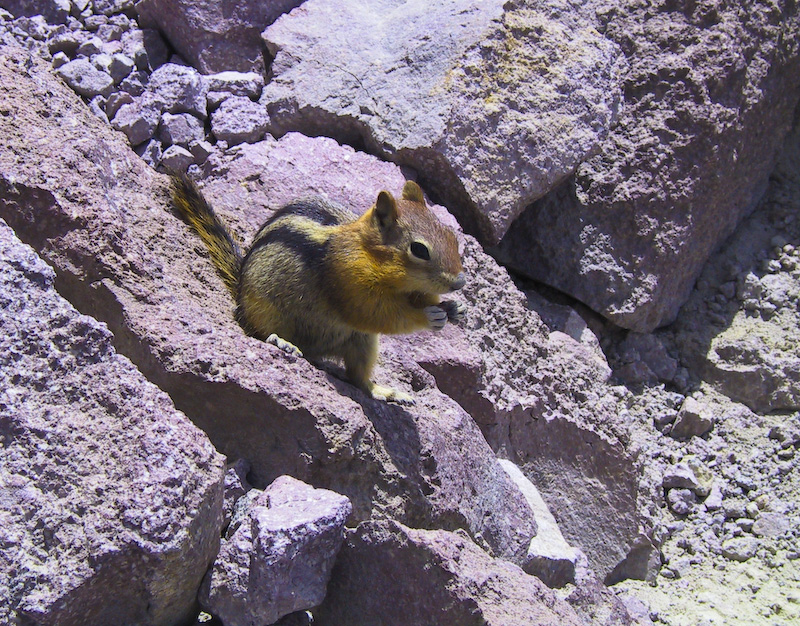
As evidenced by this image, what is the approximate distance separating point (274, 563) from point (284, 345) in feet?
4.01

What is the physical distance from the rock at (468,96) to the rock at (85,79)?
3.29 feet

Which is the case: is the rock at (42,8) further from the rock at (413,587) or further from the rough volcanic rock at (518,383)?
the rock at (413,587)

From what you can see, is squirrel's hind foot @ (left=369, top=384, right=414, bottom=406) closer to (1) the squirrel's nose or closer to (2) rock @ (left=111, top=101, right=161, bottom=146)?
(1) the squirrel's nose

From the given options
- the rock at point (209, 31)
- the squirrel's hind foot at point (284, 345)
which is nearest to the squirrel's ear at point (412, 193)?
the squirrel's hind foot at point (284, 345)

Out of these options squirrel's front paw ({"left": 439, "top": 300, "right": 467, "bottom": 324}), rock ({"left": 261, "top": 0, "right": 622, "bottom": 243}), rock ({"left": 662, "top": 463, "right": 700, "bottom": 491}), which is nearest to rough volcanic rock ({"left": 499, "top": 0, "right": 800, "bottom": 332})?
rock ({"left": 261, "top": 0, "right": 622, "bottom": 243})

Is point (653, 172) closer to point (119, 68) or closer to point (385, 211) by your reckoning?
point (385, 211)

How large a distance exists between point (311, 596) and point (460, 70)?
3678 mm

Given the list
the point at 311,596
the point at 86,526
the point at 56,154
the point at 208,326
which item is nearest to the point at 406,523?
the point at 311,596

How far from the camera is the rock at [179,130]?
5359 mm

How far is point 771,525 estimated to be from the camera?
523cm

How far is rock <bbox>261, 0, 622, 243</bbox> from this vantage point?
537 centimetres

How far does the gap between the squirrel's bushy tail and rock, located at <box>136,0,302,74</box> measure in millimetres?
2033

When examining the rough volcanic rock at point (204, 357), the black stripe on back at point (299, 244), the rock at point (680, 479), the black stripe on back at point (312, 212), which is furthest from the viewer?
the rock at point (680, 479)

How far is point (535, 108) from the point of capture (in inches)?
219
